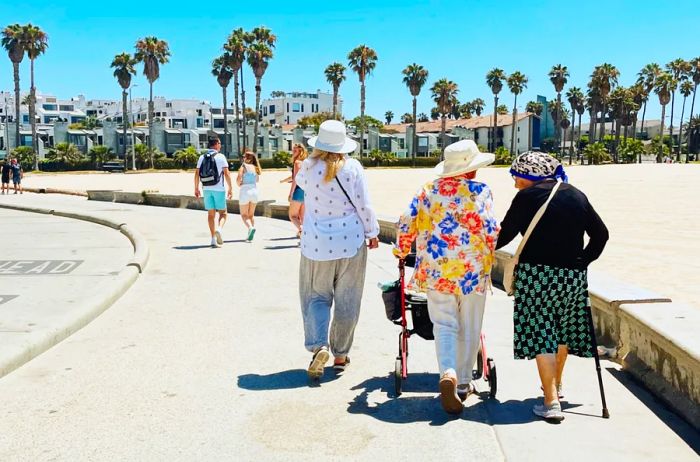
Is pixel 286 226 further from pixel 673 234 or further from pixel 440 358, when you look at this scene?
pixel 440 358

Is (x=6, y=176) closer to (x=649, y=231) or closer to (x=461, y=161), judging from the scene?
(x=649, y=231)

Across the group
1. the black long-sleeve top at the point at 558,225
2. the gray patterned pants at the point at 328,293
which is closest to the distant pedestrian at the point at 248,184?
the gray patterned pants at the point at 328,293

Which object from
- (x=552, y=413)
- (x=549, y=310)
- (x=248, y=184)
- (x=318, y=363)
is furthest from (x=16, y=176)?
(x=552, y=413)

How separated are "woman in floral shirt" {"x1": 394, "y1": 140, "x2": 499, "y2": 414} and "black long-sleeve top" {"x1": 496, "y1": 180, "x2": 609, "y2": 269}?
0.26 metres

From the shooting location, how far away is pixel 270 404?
501 centimetres

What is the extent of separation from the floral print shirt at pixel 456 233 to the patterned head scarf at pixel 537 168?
28 cm

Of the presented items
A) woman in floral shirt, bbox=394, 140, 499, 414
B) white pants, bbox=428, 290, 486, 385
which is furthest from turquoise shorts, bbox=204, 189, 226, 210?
white pants, bbox=428, 290, 486, 385

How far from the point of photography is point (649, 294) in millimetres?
6090

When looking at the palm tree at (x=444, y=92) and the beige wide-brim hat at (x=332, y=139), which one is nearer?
the beige wide-brim hat at (x=332, y=139)

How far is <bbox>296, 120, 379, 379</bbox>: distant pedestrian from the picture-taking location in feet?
18.0

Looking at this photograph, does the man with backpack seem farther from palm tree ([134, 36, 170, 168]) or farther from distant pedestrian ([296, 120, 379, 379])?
palm tree ([134, 36, 170, 168])

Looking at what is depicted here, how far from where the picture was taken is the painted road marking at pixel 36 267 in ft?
33.4

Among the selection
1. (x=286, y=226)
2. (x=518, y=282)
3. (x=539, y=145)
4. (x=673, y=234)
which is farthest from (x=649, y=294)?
(x=539, y=145)

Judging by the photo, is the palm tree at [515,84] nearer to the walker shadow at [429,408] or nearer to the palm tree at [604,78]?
the palm tree at [604,78]
